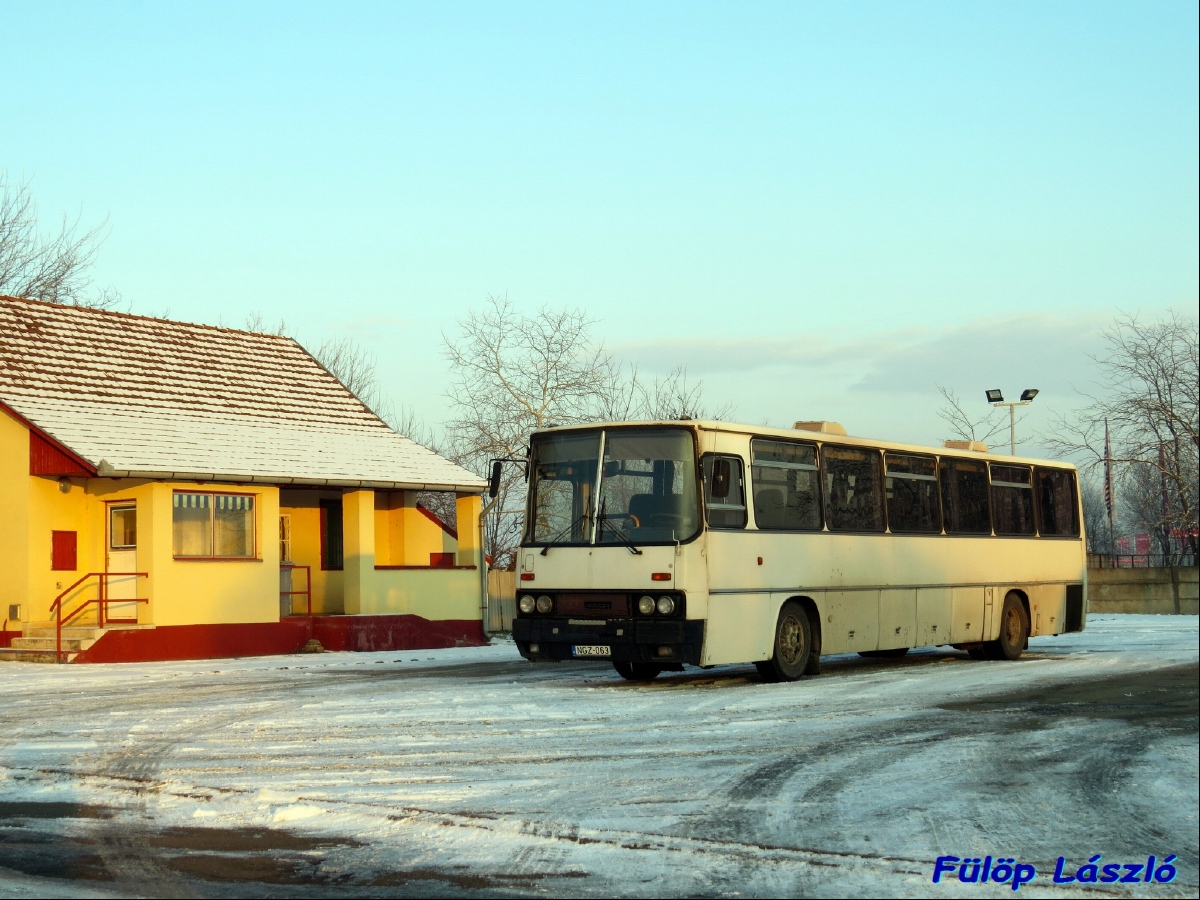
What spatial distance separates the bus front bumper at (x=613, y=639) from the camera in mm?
16234

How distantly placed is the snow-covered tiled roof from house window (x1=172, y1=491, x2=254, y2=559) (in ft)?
2.45

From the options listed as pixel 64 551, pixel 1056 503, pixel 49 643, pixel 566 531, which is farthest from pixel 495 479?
pixel 64 551

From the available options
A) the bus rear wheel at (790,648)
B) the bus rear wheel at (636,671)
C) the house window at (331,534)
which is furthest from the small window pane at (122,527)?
the bus rear wheel at (790,648)

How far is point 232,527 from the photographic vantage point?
2700 cm

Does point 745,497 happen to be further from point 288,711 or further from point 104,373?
point 104,373

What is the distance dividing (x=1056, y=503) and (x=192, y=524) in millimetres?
14904

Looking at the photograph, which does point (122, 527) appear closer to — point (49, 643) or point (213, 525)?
point (213, 525)

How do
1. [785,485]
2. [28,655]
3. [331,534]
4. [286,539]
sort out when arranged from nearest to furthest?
1. [785,485]
2. [28,655]
3. [286,539]
4. [331,534]

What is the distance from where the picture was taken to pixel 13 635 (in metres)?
25.7

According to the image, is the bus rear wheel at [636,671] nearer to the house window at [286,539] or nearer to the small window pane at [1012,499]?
the small window pane at [1012,499]

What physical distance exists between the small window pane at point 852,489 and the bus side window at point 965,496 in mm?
1782

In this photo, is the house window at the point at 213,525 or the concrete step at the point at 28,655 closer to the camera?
the concrete step at the point at 28,655

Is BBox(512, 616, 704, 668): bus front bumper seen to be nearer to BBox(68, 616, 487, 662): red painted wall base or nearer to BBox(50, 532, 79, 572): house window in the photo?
BBox(68, 616, 487, 662): red painted wall base

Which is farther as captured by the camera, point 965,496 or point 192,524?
point 192,524
